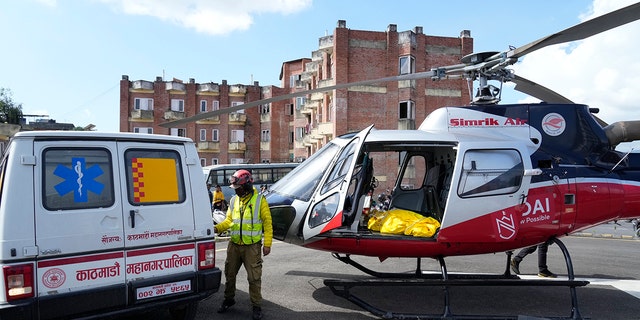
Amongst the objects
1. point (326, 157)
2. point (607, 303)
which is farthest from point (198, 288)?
point (607, 303)

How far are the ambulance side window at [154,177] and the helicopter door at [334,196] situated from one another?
184 centimetres

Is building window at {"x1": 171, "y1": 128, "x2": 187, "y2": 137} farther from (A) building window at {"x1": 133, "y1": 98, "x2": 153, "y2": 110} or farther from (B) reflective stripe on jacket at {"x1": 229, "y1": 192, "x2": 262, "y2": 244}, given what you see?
(B) reflective stripe on jacket at {"x1": 229, "y1": 192, "x2": 262, "y2": 244}

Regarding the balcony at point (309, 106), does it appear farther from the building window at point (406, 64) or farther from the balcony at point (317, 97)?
the building window at point (406, 64)

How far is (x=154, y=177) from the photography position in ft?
14.8

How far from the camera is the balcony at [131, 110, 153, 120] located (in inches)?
1916

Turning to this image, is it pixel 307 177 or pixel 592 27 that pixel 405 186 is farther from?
pixel 592 27

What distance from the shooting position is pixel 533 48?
553 cm

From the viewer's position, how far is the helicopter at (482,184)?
580 cm

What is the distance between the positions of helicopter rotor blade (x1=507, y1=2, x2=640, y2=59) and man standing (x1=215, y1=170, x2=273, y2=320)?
3906 mm

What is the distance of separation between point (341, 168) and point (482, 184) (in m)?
1.88

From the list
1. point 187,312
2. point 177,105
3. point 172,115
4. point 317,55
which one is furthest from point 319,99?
point 187,312

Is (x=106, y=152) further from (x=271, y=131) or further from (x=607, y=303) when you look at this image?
(x=271, y=131)

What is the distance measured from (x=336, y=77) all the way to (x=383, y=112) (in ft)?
13.9

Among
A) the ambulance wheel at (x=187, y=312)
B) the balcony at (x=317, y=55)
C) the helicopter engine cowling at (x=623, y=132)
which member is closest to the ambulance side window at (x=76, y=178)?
the ambulance wheel at (x=187, y=312)
